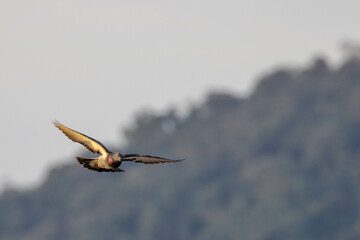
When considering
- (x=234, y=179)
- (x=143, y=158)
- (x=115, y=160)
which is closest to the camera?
(x=115, y=160)

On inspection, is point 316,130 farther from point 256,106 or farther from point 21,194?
point 21,194

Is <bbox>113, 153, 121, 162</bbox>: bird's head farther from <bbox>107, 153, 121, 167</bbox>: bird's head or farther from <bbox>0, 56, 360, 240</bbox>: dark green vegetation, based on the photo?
<bbox>0, 56, 360, 240</bbox>: dark green vegetation

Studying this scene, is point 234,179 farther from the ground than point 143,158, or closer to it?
farther from the ground

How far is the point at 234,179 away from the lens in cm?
15888

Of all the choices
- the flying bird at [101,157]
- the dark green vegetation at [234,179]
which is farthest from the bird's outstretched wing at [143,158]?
the dark green vegetation at [234,179]

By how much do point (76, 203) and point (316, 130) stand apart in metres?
25.1

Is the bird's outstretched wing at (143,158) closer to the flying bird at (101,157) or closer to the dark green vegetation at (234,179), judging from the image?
the flying bird at (101,157)

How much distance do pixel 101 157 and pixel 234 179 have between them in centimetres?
13198

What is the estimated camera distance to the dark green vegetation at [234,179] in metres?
145

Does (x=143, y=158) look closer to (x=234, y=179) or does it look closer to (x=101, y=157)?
(x=101, y=157)

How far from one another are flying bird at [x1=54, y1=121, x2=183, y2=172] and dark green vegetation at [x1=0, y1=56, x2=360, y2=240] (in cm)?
11077

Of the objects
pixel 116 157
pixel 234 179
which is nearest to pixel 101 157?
pixel 116 157

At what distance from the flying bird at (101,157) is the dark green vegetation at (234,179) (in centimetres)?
11077

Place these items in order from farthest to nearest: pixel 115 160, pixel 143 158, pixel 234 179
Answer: pixel 234 179, pixel 143 158, pixel 115 160
